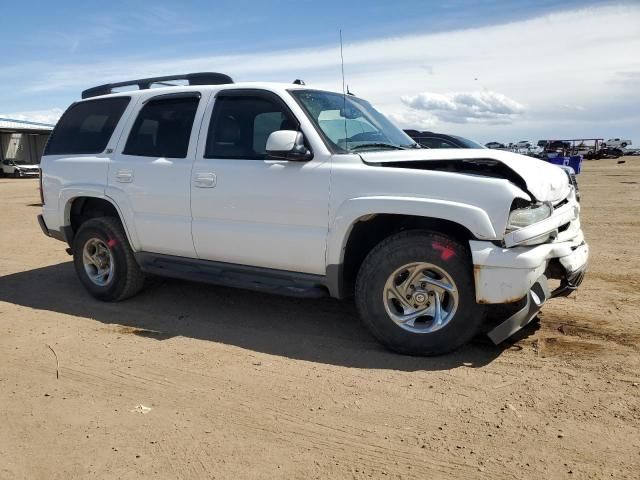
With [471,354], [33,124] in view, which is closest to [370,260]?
[471,354]

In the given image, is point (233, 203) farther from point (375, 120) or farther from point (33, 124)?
point (33, 124)

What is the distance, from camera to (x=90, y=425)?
3295mm

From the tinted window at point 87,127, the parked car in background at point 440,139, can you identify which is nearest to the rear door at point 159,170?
the tinted window at point 87,127

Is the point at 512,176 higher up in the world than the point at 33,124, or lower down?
lower down

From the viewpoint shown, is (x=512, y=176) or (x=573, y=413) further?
(x=512, y=176)

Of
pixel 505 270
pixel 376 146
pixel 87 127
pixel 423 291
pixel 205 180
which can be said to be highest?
pixel 87 127

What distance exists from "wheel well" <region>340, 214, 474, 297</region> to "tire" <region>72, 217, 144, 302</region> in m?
2.38

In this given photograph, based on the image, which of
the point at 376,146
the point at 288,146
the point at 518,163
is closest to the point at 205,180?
the point at 288,146

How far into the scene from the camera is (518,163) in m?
4.02

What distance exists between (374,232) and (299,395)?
148cm

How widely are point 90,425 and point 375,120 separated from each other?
3.36 metres

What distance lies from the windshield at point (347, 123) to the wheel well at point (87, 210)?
2.51m

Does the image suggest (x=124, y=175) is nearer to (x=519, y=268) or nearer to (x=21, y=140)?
(x=519, y=268)

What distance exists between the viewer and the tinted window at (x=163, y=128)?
518cm
